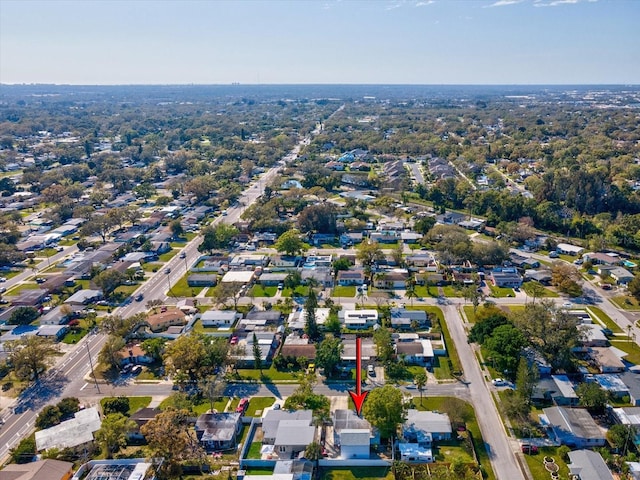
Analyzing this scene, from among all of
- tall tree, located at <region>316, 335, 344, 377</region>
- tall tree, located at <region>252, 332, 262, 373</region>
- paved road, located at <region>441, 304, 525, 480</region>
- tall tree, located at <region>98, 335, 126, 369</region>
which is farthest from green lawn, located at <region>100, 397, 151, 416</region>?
paved road, located at <region>441, 304, 525, 480</region>

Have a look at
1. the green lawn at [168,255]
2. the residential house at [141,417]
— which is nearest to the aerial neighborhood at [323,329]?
the residential house at [141,417]

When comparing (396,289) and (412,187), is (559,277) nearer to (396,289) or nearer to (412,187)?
(396,289)

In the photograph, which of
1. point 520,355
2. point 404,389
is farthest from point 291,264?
point 520,355

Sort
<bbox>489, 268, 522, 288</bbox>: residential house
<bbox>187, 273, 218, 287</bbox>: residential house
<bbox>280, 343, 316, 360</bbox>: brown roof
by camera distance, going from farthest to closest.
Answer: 1. <bbox>187, 273, 218, 287</bbox>: residential house
2. <bbox>489, 268, 522, 288</bbox>: residential house
3. <bbox>280, 343, 316, 360</bbox>: brown roof

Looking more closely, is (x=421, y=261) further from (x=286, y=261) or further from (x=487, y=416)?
(x=487, y=416)

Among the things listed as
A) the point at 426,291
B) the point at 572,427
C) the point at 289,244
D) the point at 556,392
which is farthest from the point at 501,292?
the point at 289,244

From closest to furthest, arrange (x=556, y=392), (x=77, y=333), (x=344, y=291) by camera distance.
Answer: (x=556, y=392)
(x=77, y=333)
(x=344, y=291)

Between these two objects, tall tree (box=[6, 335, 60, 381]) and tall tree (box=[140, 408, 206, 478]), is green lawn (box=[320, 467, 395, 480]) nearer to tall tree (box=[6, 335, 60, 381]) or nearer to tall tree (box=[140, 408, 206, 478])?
tall tree (box=[140, 408, 206, 478])
